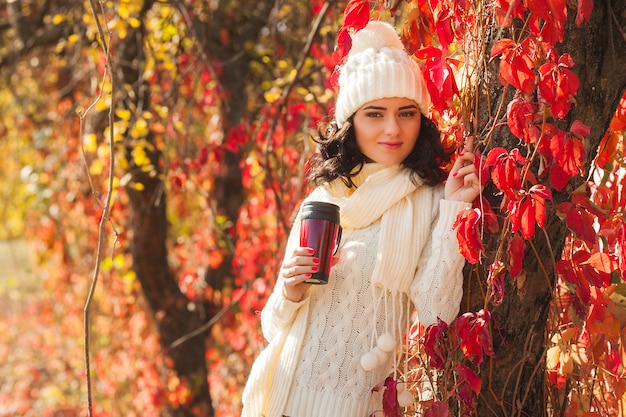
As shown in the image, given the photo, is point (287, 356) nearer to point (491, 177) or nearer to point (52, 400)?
point (491, 177)

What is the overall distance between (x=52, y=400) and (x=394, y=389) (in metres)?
4.63

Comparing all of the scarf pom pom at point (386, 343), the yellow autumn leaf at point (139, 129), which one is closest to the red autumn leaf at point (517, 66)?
the scarf pom pom at point (386, 343)

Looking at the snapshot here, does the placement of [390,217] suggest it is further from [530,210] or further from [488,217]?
[530,210]

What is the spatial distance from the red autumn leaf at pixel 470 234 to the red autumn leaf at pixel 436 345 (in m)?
0.19

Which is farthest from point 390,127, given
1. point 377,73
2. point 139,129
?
point 139,129

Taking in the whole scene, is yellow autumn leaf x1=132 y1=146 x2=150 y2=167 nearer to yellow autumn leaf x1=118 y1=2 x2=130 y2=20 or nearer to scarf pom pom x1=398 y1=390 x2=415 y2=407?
yellow autumn leaf x1=118 y1=2 x2=130 y2=20

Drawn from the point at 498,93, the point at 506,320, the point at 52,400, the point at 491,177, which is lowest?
the point at 52,400

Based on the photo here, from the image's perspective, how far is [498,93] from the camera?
1.77 meters

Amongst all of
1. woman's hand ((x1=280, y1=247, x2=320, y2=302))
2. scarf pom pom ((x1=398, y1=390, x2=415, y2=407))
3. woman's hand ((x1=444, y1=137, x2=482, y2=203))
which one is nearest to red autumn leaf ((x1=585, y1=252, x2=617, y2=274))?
woman's hand ((x1=444, y1=137, x2=482, y2=203))

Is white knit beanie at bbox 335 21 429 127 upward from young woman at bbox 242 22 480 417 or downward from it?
upward

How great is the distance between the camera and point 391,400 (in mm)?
1840

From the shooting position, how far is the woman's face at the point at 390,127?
2.02 meters

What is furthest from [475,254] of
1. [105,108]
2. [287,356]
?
[105,108]

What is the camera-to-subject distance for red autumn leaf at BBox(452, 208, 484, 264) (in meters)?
1.69
